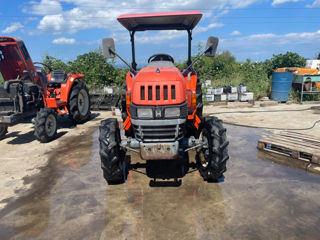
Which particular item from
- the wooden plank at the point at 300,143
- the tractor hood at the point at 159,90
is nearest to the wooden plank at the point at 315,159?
the wooden plank at the point at 300,143

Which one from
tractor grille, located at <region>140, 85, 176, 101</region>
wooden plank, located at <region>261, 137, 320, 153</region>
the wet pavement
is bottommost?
the wet pavement

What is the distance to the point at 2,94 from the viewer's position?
577cm

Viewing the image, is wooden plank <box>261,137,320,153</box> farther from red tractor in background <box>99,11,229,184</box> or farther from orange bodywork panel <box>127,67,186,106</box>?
orange bodywork panel <box>127,67,186,106</box>

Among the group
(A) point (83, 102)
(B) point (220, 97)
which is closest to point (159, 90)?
(A) point (83, 102)

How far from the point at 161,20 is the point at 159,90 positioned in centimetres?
169

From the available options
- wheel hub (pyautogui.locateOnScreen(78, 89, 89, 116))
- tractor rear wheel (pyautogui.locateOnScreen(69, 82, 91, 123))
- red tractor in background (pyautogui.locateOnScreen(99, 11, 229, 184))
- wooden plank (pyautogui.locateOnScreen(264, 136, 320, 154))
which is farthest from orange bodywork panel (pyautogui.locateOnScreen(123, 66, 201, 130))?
wheel hub (pyautogui.locateOnScreen(78, 89, 89, 116))

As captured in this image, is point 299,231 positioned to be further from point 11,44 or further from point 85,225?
point 11,44

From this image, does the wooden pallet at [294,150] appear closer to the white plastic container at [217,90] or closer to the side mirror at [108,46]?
the side mirror at [108,46]

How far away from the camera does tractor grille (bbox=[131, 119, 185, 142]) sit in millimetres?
3191

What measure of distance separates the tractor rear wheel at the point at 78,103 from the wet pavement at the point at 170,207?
125 inches

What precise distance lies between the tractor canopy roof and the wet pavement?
2513 mm

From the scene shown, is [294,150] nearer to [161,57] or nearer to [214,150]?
[214,150]

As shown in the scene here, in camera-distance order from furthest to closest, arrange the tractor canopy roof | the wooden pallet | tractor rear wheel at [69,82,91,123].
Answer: tractor rear wheel at [69,82,91,123]
the wooden pallet
the tractor canopy roof

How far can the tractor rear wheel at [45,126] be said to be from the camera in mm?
5660
